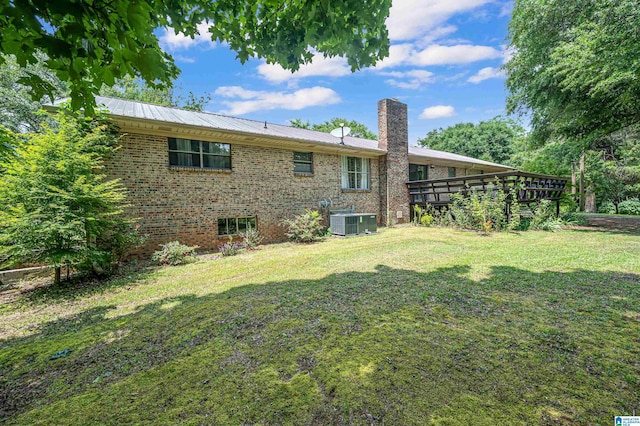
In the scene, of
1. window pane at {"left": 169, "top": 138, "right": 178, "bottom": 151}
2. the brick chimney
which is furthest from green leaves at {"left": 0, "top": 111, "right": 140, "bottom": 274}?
the brick chimney

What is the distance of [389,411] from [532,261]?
578 centimetres

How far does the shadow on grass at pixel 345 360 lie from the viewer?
6.29 ft

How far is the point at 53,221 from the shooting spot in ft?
16.7

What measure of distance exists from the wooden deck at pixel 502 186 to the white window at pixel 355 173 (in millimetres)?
2460

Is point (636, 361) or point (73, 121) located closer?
point (636, 361)

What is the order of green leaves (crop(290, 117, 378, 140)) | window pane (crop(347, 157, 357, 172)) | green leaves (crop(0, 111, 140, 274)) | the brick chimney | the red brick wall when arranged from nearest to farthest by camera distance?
green leaves (crop(0, 111, 140, 274)) < the red brick wall < window pane (crop(347, 157, 357, 172)) < the brick chimney < green leaves (crop(290, 117, 378, 140))

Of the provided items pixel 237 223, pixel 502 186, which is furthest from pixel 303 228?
pixel 502 186

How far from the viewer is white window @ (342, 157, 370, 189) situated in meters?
12.8

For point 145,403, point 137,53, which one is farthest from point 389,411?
point 137,53

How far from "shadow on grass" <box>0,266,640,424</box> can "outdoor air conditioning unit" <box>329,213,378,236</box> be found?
6.46 meters

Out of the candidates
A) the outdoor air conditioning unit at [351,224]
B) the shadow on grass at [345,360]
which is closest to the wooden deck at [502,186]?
the outdoor air conditioning unit at [351,224]

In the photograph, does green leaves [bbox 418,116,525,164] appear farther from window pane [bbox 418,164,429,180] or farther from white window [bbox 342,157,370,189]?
white window [bbox 342,157,370,189]

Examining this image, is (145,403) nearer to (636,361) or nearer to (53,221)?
(636,361)

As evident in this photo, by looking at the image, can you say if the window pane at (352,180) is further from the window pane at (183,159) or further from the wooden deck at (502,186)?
the window pane at (183,159)
